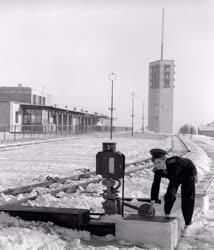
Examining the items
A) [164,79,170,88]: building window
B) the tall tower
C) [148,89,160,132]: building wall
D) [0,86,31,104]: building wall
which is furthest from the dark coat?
[164,79,170,88]: building window

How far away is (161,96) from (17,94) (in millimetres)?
59100

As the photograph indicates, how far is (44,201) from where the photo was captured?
10.6 meters

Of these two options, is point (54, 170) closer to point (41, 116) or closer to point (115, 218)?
point (115, 218)

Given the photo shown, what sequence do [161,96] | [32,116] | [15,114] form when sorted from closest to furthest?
[15,114], [32,116], [161,96]

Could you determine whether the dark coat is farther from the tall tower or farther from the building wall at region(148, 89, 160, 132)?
the building wall at region(148, 89, 160, 132)

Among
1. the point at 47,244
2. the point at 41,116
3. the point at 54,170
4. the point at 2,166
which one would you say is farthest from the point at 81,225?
the point at 41,116

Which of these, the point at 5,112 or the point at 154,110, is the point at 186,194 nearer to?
the point at 5,112

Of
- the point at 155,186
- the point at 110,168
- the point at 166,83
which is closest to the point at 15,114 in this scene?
the point at 155,186

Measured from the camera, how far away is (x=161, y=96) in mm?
154375

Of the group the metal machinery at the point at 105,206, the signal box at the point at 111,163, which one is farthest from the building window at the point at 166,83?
the signal box at the point at 111,163

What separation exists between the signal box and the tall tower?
14366cm

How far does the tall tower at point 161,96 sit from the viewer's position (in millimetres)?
151375

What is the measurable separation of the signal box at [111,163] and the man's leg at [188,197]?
3.28 feet

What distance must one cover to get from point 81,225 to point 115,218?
56cm
